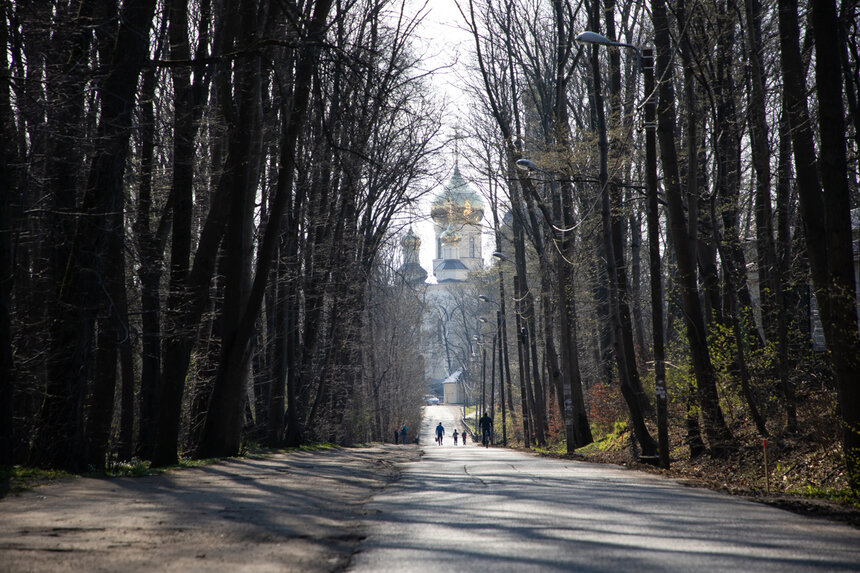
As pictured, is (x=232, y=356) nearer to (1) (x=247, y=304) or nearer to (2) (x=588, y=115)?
(1) (x=247, y=304)

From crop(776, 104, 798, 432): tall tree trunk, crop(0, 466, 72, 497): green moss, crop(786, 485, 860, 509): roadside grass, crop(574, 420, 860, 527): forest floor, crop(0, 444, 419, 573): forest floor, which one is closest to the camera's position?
crop(0, 444, 419, 573): forest floor

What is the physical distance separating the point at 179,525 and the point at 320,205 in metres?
20.9

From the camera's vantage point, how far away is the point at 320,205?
88.3ft

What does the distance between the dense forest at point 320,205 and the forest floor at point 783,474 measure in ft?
1.42

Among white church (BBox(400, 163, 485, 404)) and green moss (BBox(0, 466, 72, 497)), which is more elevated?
white church (BBox(400, 163, 485, 404))

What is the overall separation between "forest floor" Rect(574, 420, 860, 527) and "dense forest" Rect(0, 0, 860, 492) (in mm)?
433

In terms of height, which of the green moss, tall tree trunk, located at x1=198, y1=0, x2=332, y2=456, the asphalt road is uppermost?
tall tree trunk, located at x1=198, y1=0, x2=332, y2=456

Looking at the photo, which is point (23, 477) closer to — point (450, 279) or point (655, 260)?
point (655, 260)

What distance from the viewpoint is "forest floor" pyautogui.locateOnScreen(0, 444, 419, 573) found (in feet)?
16.8

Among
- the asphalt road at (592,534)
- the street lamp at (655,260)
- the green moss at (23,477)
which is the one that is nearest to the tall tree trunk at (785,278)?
the street lamp at (655,260)

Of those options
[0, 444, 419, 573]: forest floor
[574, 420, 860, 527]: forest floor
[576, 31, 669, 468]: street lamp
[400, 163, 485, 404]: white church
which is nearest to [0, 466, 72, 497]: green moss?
[0, 444, 419, 573]: forest floor

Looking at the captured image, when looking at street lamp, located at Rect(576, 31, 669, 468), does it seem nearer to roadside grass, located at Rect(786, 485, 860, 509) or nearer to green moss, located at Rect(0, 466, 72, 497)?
roadside grass, located at Rect(786, 485, 860, 509)

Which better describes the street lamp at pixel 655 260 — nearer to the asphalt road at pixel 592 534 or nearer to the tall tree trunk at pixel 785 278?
the tall tree trunk at pixel 785 278

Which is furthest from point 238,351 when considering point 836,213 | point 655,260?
point 836,213
